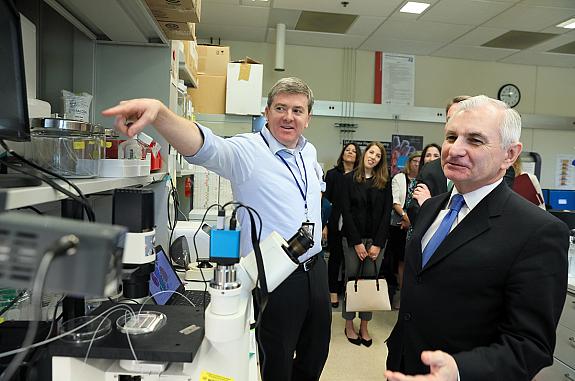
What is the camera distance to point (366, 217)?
3.31m

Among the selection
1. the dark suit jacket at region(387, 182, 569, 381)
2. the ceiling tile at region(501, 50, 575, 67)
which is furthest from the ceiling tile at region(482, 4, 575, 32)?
the dark suit jacket at region(387, 182, 569, 381)

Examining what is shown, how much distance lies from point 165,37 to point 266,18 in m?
2.98

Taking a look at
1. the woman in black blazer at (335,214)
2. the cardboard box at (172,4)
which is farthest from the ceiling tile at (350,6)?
the cardboard box at (172,4)

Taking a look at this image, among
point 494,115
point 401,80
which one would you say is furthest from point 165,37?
point 401,80

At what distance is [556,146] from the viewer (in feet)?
19.0

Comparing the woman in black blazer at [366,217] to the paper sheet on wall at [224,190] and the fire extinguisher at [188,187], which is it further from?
the fire extinguisher at [188,187]

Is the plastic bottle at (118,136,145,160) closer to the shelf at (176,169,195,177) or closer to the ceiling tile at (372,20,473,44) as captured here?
the shelf at (176,169,195,177)

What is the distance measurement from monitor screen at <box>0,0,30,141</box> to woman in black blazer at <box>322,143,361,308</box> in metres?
3.05

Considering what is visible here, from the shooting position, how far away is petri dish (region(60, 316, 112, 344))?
717 millimetres

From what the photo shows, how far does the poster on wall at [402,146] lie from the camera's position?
544 cm

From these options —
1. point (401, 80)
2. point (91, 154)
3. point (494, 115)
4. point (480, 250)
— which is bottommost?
point (480, 250)

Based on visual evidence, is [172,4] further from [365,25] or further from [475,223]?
[365,25]

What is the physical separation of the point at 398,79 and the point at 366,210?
9.09ft

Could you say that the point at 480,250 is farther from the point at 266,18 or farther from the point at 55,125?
the point at 266,18
